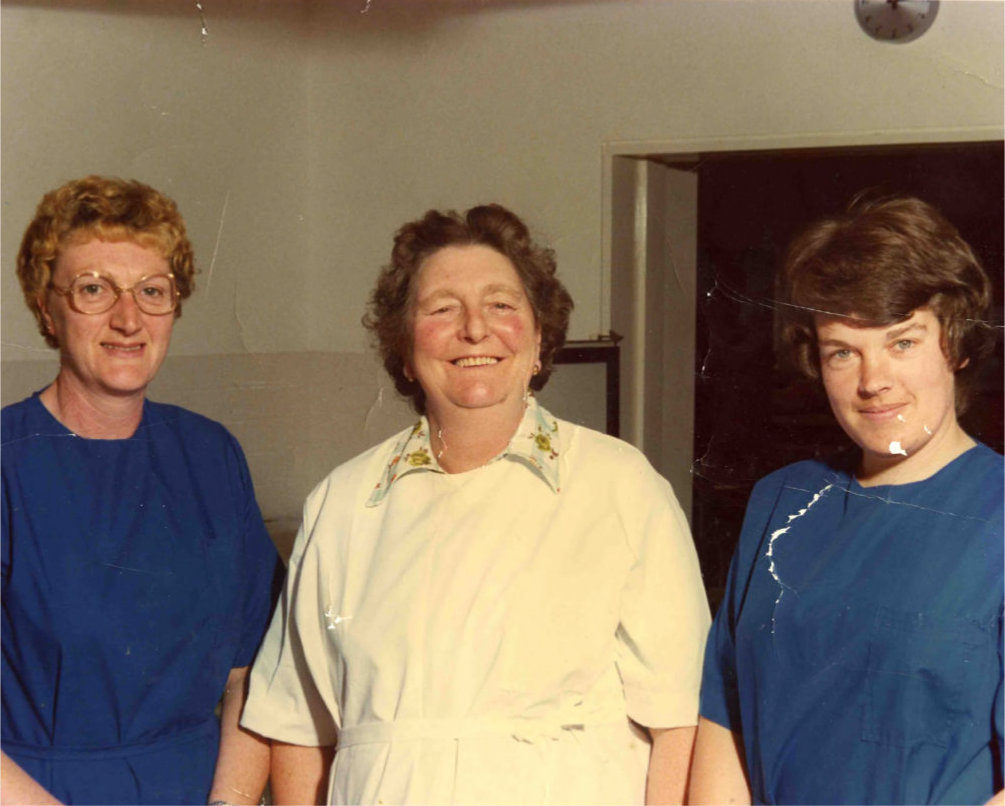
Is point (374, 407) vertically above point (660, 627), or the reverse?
point (374, 407)

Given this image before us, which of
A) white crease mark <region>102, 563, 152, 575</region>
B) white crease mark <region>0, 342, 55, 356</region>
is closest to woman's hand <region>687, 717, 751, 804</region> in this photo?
white crease mark <region>102, 563, 152, 575</region>

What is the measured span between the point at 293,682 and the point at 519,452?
483mm

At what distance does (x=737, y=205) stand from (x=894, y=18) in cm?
33

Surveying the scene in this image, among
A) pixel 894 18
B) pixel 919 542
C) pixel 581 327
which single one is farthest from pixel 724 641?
pixel 894 18

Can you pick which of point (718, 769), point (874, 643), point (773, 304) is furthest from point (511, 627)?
point (773, 304)

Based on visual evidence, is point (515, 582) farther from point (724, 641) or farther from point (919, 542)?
point (919, 542)

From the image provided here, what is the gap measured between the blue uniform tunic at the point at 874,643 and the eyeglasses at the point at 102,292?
0.95 m

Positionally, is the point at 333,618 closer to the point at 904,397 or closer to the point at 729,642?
the point at 729,642

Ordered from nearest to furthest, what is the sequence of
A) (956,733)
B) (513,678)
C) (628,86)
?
(956,733), (513,678), (628,86)

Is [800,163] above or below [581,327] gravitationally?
above

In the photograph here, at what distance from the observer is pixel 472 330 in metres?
1.58

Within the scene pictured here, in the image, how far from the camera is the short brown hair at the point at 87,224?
166cm

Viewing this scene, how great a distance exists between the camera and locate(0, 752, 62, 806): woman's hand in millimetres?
1618

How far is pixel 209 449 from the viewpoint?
175cm
